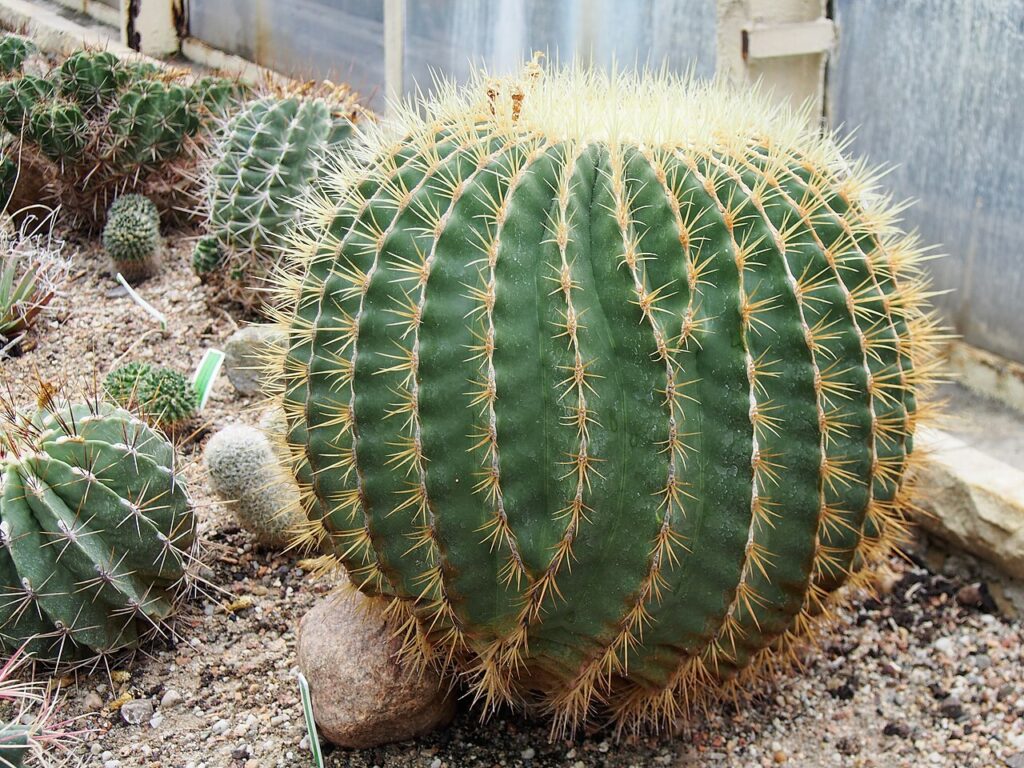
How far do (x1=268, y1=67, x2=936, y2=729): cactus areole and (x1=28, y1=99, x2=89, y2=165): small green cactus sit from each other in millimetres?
2369

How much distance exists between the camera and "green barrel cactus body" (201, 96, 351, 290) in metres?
3.49

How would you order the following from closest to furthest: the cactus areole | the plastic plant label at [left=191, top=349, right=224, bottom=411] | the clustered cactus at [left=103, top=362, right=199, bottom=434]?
the cactus areole < the clustered cactus at [left=103, top=362, right=199, bottom=434] < the plastic plant label at [left=191, top=349, right=224, bottom=411]

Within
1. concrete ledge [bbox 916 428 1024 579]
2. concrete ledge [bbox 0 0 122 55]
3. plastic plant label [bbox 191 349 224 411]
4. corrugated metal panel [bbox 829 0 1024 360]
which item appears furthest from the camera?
concrete ledge [bbox 0 0 122 55]

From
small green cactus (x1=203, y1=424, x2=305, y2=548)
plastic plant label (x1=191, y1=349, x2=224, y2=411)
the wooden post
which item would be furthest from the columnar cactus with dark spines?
the wooden post

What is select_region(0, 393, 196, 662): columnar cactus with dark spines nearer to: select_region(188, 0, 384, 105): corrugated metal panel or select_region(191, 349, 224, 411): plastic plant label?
select_region(191, 349, 224, 411): plastic plant label

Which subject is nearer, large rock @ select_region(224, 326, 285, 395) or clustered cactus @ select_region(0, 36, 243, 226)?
large rock @ select_region(224, 326, 285, 395)

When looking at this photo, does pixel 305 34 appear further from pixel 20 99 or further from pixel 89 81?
pixel 20 99

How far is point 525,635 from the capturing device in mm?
1875

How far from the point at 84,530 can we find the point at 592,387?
1.07m

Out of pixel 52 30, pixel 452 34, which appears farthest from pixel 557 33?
pixel 52 30

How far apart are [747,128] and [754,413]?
0.59 metres

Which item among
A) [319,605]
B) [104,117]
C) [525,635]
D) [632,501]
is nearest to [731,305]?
[632,501]

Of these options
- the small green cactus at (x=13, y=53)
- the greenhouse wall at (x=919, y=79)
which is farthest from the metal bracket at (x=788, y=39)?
the small green cactus at (x=13, y=53)

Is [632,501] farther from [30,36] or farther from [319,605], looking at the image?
[30,36]
